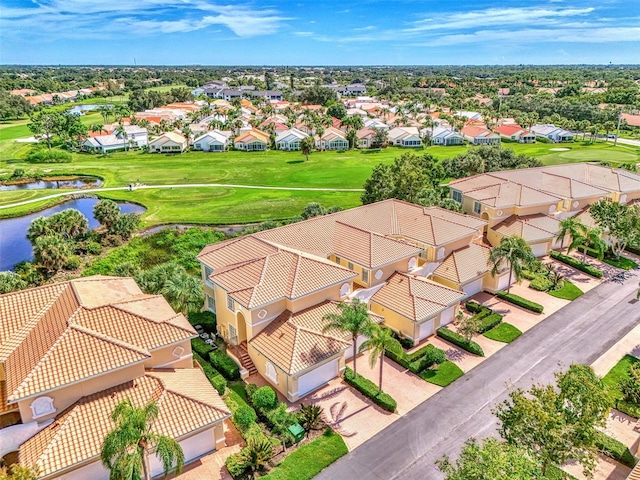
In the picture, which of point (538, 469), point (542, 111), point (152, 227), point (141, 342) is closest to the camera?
point (538, 469)

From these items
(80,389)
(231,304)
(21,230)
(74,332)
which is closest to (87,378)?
(80,389)

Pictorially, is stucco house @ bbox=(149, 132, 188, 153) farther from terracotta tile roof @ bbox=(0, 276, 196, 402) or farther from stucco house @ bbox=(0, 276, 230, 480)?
stucco house @ bbox=(0, 276, 230, 480)

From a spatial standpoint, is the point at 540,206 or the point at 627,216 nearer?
the point at 627,216

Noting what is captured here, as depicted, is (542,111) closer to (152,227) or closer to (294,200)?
(294,200)

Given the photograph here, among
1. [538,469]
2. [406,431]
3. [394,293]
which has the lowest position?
[406,431]

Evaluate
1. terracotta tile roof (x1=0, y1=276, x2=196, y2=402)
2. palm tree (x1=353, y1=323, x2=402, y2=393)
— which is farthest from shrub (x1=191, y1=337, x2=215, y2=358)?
palm tree (x1=353, y1=323, x2=402, y2=393)

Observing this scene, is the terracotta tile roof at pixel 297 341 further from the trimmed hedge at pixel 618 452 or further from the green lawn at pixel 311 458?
the trimmed hedge at pixel 618 452

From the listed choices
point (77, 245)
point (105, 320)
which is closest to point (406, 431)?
point (105, 320)
